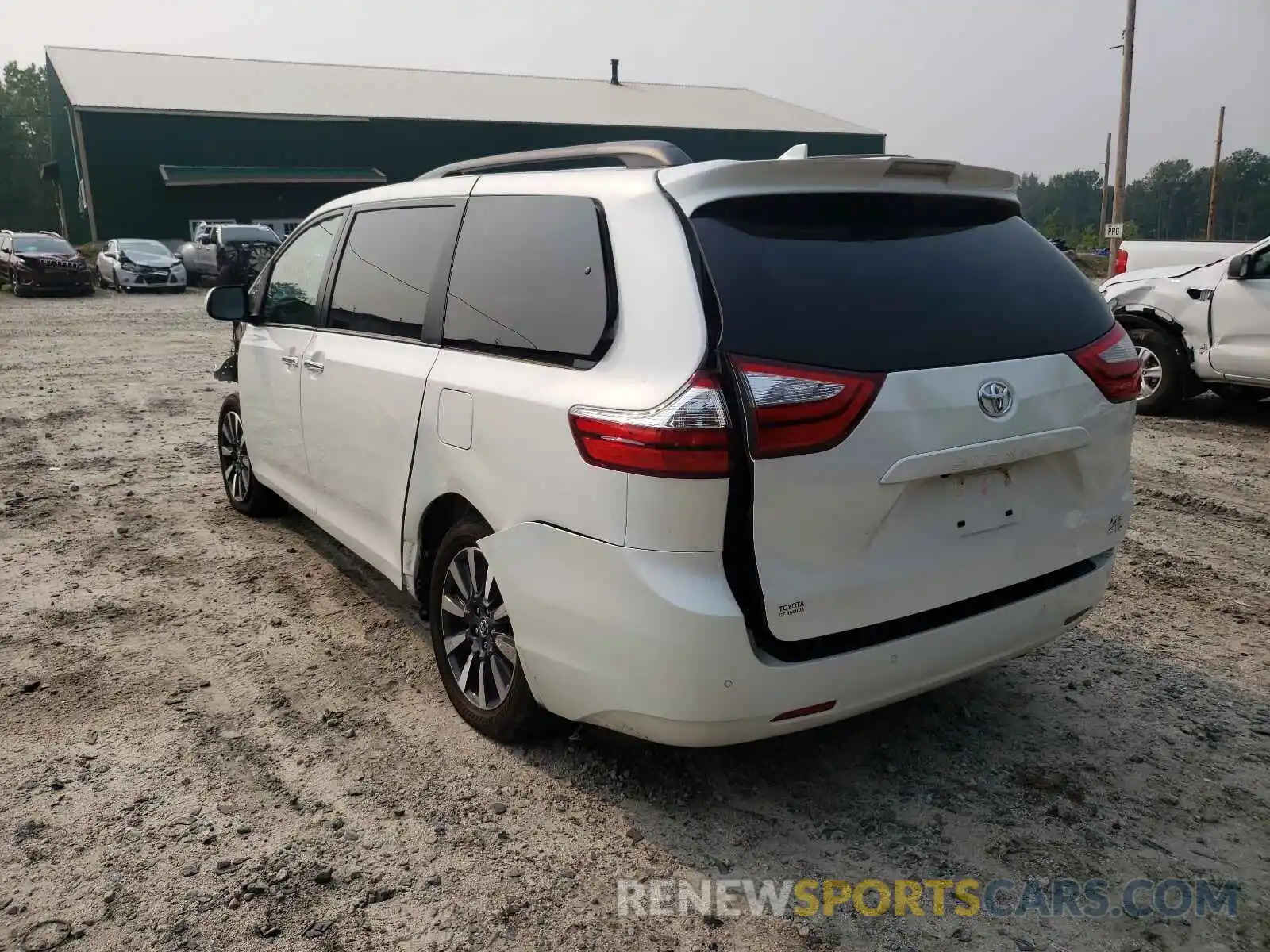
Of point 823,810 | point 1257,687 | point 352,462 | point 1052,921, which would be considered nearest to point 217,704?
point 352,462

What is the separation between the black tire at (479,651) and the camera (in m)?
3.27

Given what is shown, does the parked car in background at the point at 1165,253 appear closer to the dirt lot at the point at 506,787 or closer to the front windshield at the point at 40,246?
the dirt lot at the point at 506,787

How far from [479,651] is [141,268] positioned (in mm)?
26265

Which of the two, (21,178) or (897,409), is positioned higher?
(21,178)

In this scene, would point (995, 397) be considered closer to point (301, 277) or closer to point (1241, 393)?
point (301, 277)

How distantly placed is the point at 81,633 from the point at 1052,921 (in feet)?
13.0

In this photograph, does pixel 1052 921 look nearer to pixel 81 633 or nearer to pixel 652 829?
pixel 652 829

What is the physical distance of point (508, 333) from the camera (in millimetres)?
3264

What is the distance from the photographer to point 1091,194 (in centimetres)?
10081

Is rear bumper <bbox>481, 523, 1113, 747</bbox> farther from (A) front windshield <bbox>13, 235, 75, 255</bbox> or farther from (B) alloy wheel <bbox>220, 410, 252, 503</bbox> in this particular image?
(A) front windshield <bbox>13, 235, 75, 255</bbox>

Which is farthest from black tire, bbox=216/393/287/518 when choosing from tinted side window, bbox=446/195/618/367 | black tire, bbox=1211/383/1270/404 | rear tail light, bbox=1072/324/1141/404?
black tire, bbox=1211/383/1270/404

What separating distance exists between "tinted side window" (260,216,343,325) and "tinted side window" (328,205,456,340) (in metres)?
0.25

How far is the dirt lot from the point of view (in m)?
2.62

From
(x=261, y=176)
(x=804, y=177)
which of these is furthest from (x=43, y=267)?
(x=804, y=177)
